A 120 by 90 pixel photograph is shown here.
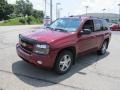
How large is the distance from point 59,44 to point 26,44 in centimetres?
101

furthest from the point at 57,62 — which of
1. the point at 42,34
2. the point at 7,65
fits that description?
the point at 7,65

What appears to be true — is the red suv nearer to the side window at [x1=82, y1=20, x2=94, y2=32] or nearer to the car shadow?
the side window at [x1=82, y1=20, x2=94, y2=32]

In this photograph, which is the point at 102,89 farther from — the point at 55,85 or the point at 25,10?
the point at 25,10

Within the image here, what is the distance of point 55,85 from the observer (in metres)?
5.30

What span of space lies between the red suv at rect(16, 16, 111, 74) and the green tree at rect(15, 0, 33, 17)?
3604 inches

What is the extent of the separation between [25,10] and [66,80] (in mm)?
94889

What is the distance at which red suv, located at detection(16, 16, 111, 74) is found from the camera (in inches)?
218

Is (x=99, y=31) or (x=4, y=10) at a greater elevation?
(x=4, y=10)

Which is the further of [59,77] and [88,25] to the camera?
[88,25]

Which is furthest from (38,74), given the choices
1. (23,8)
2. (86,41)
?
(23,8)

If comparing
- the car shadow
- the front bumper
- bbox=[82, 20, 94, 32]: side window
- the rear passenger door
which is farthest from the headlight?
the rear passenger door

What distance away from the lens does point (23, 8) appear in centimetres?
9656

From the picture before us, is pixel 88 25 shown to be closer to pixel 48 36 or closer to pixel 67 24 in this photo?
pixel 67 24

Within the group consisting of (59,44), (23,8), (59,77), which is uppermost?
(23,8)
